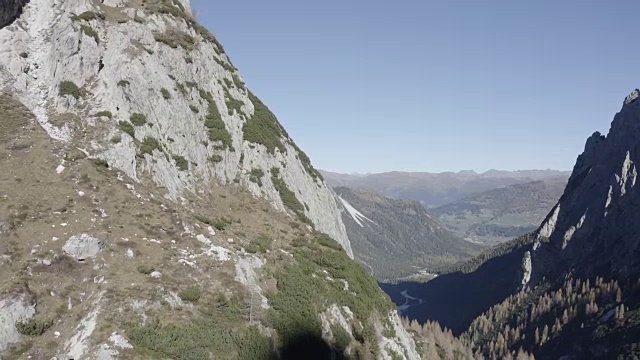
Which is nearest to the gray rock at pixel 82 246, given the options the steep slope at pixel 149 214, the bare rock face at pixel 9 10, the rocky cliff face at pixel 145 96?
the steep slope at pixel 149 214

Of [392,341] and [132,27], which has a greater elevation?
[132,27]

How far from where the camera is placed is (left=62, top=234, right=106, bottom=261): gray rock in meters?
35.2

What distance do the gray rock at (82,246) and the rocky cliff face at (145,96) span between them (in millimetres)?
12026

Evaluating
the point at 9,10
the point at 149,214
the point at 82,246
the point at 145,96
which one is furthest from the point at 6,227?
the point at 9,10

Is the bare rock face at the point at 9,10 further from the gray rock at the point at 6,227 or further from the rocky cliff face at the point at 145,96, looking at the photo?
the gray rock at the point at 6,227

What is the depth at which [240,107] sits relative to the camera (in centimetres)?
7206

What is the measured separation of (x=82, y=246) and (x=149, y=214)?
7.66 metres

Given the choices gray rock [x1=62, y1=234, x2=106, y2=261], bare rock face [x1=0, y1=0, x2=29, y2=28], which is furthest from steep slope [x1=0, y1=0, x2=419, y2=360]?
bare rock face [x1=0, y1=0, x2=29, y2=28]

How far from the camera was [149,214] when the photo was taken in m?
42.5

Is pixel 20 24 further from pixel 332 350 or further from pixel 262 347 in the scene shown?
pixel 332 350

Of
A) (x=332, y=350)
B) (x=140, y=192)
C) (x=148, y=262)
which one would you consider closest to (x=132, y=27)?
(x=140, y=192)

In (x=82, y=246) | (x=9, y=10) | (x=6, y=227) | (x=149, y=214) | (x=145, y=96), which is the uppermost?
(x=9, y=10)

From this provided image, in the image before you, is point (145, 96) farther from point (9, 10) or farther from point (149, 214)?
point (149, 214)

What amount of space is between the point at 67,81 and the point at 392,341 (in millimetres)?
48528
